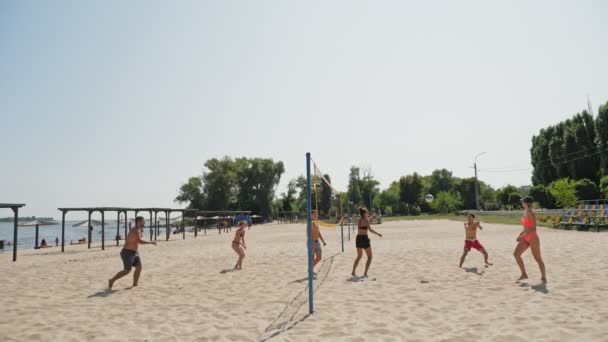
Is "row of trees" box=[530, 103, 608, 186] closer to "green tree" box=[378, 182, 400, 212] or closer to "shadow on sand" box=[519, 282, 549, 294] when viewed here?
"green tree" box=[378, 182, 400, 212]

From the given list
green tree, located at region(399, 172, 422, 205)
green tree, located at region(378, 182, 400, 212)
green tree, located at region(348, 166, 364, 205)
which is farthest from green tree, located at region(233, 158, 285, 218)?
green tree, located at region(399, 172, 422, 205)

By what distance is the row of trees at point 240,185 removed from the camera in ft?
212

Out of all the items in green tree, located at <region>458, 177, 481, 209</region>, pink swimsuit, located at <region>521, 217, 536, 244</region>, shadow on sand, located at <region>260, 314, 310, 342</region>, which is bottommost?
shadow on sand, located at <region>260, 314, 310, 342</region>

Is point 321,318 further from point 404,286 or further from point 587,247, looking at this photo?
point 587,247

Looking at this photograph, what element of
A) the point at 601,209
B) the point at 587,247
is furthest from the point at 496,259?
the point at 601,209

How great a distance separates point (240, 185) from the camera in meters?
68.3

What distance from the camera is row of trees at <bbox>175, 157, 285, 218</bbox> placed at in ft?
212

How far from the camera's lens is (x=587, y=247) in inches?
A: 429

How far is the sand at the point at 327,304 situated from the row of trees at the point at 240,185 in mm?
55907

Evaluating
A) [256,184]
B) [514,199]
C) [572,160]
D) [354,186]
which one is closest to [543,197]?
[572,160]

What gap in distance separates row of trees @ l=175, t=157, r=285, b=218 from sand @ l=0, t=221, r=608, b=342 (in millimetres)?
55907

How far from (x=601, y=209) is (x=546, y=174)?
130 ft

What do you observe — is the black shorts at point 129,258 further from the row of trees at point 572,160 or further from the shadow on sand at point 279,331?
the row of trees at point 572,160

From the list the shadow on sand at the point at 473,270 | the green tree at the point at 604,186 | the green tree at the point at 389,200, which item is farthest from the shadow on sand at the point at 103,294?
the green tree at the point at 389,200
